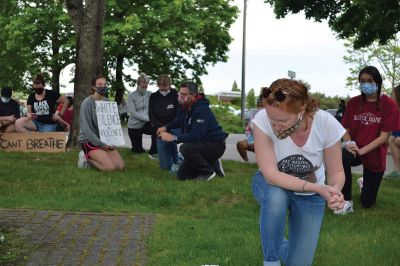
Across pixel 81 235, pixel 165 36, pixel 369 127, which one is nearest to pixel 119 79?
pixel 165 36

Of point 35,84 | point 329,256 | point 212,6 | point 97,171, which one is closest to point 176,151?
point 97,171

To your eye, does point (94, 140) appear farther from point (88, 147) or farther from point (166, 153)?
point (166, 153)

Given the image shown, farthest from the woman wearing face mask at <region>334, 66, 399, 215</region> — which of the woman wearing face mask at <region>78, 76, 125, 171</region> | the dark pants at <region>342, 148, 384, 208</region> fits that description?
the woman wearing face mask at <region>78, 76, 125, 171</region>

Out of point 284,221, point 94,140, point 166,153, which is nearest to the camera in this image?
point 284,221

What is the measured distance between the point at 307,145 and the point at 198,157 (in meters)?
5.17

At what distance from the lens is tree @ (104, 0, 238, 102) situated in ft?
112

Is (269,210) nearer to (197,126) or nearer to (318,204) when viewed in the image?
(318,204)

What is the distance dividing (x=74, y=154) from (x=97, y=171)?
252 cm

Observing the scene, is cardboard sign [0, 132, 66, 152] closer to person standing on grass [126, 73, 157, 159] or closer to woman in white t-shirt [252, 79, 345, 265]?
person standing on grass [126, 73, 157, 159]

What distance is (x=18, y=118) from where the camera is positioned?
1293 cm

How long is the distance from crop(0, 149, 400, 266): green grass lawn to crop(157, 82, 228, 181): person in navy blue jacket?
11.2 inches

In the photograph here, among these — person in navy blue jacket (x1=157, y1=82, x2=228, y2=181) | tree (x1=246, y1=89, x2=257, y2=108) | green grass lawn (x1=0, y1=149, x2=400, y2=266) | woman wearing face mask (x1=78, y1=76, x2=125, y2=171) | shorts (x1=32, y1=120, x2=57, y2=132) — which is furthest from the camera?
tree (x1=246, y1=89, x2=257, y2=108)

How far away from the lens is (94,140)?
975 centimetres

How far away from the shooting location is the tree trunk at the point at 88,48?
494 inches
